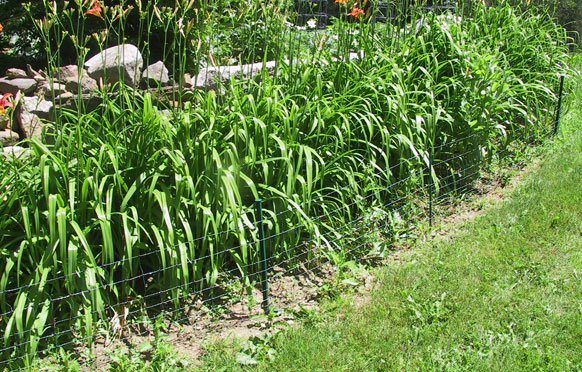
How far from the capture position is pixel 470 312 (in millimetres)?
3820

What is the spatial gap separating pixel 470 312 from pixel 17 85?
422 centimetres

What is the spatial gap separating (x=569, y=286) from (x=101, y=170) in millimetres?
3143

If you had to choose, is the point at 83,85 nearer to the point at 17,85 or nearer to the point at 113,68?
the point at 113,68

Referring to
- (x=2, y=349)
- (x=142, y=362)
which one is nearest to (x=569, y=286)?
(x=142, y=362)

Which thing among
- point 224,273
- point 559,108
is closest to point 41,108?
point 224,273

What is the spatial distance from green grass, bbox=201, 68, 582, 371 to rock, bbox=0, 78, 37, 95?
10.8 ft

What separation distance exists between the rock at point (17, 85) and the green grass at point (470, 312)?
3286mm

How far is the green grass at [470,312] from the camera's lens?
3418 mm

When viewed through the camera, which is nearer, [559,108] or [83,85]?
[83,85]

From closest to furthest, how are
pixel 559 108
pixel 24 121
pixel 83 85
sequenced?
pixel 24 121 → pixel 83 85 → pixel 559 108

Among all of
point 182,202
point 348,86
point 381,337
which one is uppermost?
point 348,86

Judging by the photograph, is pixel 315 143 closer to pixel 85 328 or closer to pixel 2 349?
pixel 85 328

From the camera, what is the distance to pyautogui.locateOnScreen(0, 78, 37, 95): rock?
5430 mm

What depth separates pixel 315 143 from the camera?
4.73 meters
